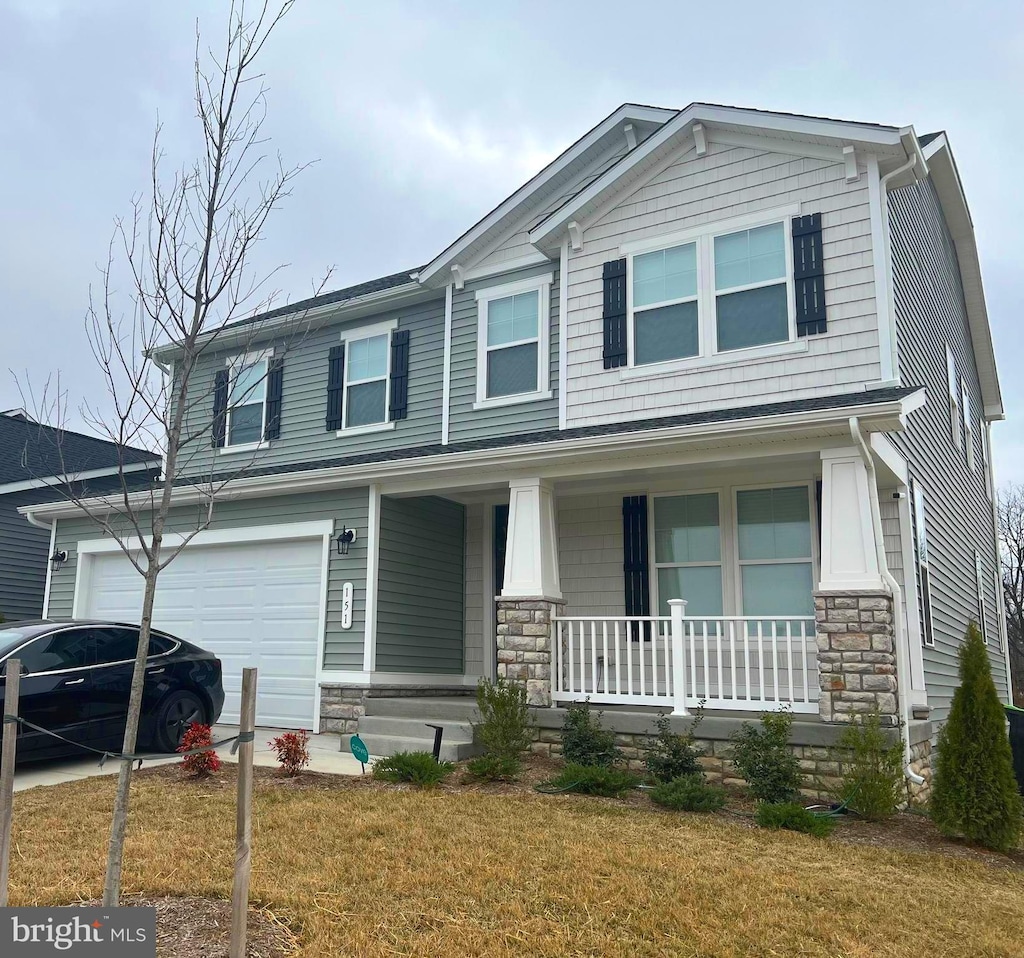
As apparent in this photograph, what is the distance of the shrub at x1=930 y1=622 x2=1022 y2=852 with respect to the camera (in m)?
6.29

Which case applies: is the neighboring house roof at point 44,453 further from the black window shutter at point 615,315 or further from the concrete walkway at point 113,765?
the black window shutter at point 615,315

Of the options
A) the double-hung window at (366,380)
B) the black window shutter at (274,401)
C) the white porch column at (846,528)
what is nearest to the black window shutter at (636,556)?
the white porch column at (846,528)

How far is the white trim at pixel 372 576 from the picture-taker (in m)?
10.1

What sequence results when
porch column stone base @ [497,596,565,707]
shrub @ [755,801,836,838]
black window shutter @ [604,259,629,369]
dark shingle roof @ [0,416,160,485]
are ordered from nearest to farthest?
shrub @ [755,801,836,838], porch column stone base @ [497,596,565,707], black window shutter @ [604,259,629,369], dark shingle roof @ [0,416,160,485]

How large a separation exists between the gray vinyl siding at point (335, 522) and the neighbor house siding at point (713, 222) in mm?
2802

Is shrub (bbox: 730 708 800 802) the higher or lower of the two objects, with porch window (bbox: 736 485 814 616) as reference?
lower

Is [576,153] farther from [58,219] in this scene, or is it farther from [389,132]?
[58,219]

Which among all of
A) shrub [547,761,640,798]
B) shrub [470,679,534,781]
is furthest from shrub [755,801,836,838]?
shrub [470,679,534,781]

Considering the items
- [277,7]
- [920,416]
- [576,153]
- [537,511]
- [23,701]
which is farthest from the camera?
[576,153]

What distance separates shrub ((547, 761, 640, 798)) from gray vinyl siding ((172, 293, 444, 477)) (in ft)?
18.0

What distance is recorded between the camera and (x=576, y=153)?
1164 cm

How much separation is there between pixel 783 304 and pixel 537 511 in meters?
3.38

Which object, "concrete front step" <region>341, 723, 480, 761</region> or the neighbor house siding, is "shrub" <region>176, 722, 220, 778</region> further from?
the neighbor house siding

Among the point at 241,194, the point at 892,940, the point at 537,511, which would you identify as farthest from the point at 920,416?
the point at 241,194
